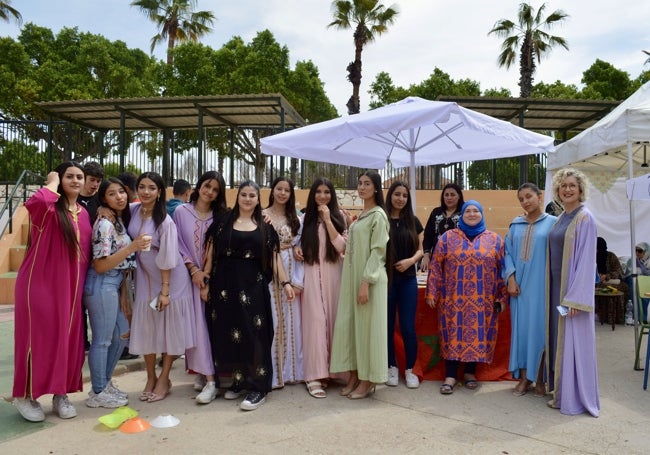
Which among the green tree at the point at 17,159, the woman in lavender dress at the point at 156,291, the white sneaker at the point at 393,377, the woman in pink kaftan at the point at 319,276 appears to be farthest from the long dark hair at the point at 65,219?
the green tree at the point at 17,159

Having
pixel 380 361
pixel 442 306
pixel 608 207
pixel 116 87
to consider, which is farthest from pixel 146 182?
pixel 116 87

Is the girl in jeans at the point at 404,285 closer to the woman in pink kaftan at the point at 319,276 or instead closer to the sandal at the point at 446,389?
the sandal at the point at 446,389

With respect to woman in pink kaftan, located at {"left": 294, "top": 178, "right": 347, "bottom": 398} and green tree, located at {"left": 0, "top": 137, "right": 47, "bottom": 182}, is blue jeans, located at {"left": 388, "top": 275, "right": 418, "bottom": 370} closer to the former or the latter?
woman in pink kaftan, located at {"left": 294, "top": 178, "right": 347, "bottom": 398}

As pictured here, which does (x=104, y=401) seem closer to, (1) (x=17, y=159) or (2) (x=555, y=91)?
(1) (x=17, y=159)

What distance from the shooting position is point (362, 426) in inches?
131

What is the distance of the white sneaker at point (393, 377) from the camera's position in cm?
419

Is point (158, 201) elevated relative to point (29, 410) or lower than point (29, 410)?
elevated

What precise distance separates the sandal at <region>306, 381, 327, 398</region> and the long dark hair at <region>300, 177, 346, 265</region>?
0.97 meters

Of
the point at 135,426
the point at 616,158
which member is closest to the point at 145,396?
the point at 135,426

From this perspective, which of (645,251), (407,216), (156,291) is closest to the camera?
(156,291)

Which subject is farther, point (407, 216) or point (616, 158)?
point (616, 158)

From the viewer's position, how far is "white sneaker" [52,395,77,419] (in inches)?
134

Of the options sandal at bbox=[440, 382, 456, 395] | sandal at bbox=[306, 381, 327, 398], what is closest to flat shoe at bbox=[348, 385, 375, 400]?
sandal at bbox=[306, 381, 327, 398]

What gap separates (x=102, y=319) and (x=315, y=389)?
1.68 meters
